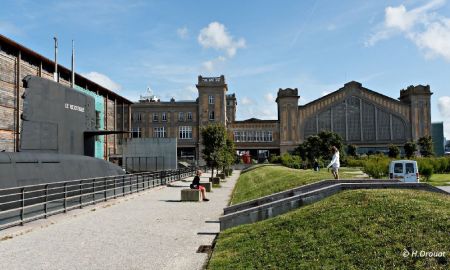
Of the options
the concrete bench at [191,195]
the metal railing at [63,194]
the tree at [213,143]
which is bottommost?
the concrete bench at [191,195]

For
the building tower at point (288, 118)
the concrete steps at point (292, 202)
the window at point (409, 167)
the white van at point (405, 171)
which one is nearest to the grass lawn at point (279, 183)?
the white van at point (405, 171)

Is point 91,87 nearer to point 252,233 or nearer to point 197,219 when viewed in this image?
point 197,219

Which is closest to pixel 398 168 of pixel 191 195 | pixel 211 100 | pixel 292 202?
pixel 191 195

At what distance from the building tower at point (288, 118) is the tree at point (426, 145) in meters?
23.7

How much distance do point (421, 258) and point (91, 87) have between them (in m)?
64.5

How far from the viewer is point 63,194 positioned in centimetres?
1584

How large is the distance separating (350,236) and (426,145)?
80587mm

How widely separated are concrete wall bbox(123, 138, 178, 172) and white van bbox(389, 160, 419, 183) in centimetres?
2485

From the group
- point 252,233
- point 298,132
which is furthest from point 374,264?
point 298,132

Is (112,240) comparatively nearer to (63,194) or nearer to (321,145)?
(63,194)

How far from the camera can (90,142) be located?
69.7ft

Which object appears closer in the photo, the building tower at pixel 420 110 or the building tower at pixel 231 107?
the building tower at pixel 420 110

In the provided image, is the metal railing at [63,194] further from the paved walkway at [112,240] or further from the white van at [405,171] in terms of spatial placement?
the white van at [405,171]

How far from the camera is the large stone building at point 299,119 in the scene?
3435 inches
